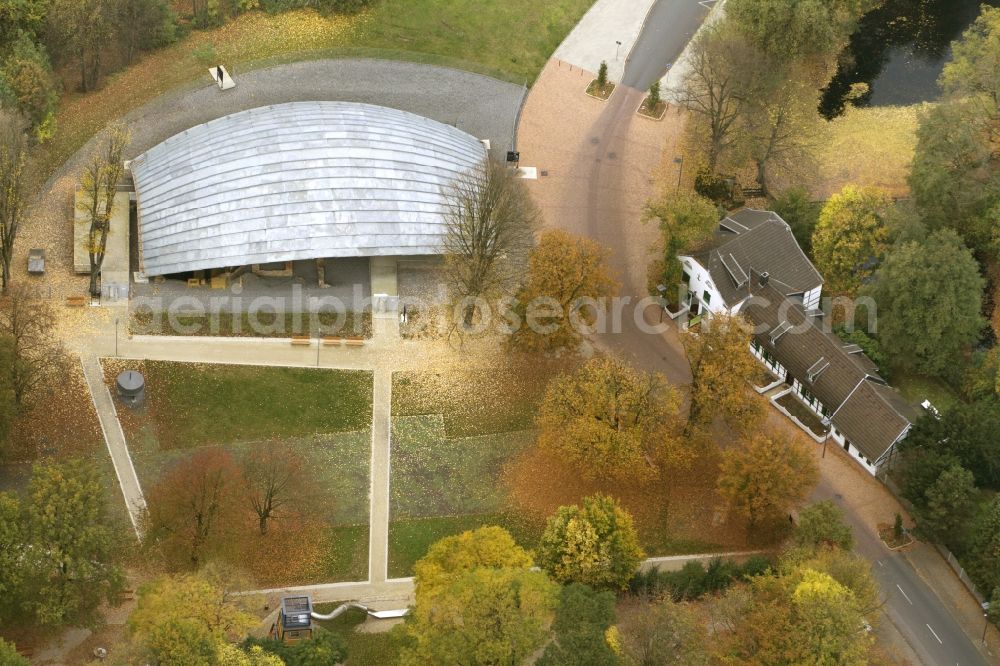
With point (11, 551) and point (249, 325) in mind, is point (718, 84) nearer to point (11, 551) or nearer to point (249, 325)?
point (249, 325)

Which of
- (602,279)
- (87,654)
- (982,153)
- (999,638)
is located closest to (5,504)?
(87,654)

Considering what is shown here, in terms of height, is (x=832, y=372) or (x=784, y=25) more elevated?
(x=784, y=25)

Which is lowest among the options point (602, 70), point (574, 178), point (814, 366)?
point (814, 366)

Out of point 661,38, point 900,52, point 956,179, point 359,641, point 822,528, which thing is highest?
point 661,38

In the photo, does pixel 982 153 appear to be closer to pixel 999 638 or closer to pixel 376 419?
pixel 999 638

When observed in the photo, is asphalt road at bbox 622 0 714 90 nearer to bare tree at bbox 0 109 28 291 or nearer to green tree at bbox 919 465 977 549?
green tree at bbox 919 465 977 549

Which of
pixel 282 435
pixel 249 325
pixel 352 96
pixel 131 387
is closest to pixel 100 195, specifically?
pixel 249 325

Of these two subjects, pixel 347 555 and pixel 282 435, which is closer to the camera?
pixel 347 555

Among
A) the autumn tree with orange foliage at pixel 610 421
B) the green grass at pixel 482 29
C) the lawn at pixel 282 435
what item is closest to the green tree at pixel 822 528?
the autumn tree with orange foliage at pixel 610 421
